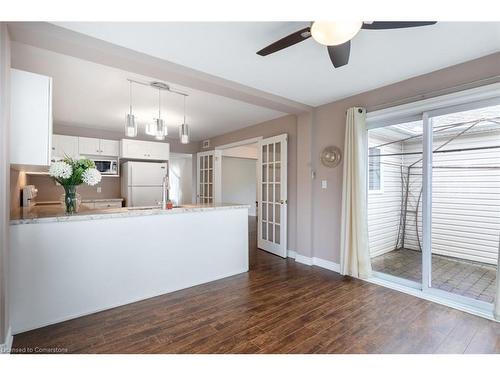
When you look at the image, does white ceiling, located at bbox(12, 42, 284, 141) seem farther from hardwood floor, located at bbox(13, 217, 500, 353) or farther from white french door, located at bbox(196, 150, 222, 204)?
hardwood floor, located at bbox(13, 217, 500, 353)

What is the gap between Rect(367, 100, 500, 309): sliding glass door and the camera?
2.41m

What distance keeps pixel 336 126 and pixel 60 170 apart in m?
3.34

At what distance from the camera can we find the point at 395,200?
3.42 m

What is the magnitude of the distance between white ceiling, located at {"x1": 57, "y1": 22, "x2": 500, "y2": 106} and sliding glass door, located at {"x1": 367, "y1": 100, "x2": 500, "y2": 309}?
0.58 m

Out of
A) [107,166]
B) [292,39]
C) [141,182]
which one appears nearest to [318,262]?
[292,39]

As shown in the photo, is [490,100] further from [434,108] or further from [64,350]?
[64,350]

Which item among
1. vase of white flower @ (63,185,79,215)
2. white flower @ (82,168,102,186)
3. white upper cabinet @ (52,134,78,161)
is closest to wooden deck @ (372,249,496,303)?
white flower @ (82,168,102,186)

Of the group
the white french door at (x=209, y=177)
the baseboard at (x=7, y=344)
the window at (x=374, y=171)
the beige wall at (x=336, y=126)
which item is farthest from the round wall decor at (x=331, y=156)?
the baseboard at (x=7, y=344)

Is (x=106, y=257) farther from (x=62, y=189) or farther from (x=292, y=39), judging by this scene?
(x=62, y=189)

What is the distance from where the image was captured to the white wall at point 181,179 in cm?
688

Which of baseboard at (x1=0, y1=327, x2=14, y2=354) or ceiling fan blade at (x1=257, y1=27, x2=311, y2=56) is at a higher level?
ceiling fan blade at (x1=257, y1=27, x2=311, y2=56)

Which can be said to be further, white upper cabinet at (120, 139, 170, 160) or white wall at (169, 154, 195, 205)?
white wall at (169, 154, 195, 205)

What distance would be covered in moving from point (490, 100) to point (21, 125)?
4.08 metres

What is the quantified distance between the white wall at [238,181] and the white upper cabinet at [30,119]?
684 centimetres
